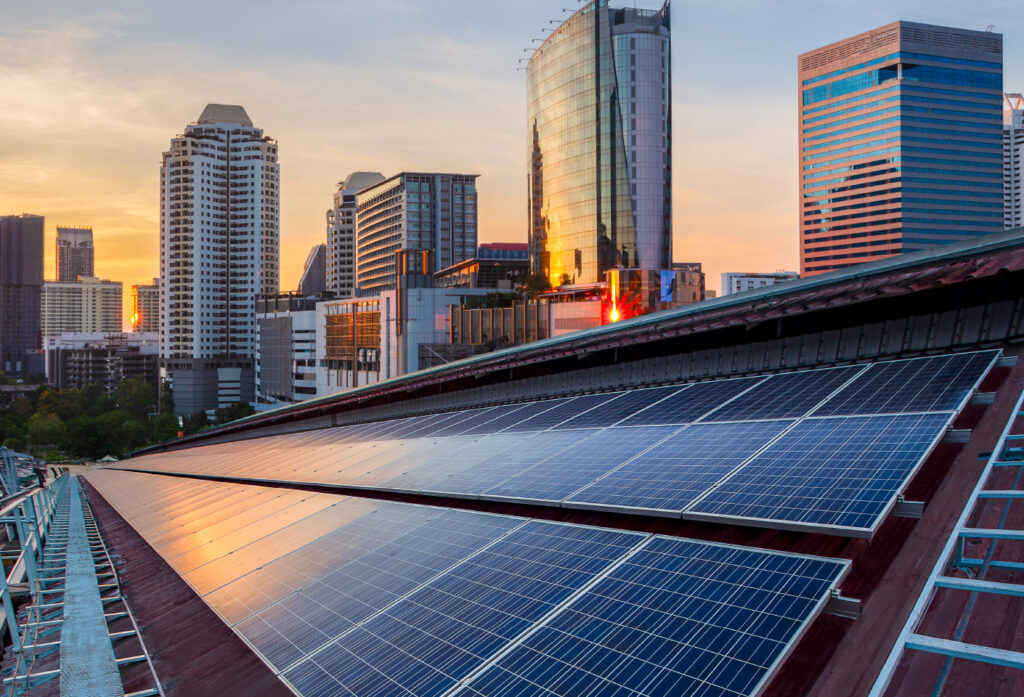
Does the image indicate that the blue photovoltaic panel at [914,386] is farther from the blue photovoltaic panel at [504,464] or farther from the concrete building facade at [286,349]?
the concrete building facade at [286,349]

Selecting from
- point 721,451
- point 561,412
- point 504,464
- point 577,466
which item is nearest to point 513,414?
point 561,412

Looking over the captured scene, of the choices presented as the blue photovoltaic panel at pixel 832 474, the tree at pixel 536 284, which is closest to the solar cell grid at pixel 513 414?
the blue photovoltaic panel at pixel 832 474

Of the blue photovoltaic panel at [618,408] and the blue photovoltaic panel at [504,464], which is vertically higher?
the blue photovoltaic panel at [618,408]

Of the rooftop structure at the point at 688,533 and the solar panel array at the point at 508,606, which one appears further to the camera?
the rooftop structure at the point at 688,533

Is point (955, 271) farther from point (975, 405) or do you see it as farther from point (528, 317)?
point (528, 317)

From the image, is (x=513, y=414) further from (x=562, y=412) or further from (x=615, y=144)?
(x=615, y=144)

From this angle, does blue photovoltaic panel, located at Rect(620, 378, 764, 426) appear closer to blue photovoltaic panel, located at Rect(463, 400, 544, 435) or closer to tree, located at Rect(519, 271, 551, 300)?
blue photovoltaic panel, located at Rect(463, 400, 544, 435)
